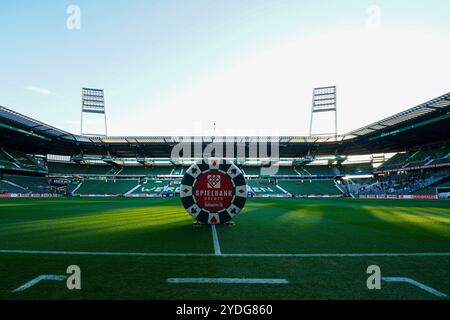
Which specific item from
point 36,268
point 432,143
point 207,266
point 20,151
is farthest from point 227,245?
point 20,151

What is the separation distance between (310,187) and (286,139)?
Answer: 11246mm

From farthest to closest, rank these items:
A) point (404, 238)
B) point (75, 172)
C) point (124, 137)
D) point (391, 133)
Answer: point (75, 172) < point (124, 137) < point (391, 133) < point (404, 238)

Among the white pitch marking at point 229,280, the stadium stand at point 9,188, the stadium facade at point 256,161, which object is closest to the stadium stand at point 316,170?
the stadium facade at point 256,161

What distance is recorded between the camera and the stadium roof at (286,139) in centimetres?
3756

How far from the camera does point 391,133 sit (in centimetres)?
4359

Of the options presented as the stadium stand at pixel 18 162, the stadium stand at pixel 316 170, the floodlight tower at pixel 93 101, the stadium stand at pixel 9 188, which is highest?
the floodlight tower at pixel 93 101

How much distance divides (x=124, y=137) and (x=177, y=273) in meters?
55.3

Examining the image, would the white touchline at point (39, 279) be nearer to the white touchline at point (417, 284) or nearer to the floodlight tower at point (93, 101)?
the white touchline at point (417, 284)

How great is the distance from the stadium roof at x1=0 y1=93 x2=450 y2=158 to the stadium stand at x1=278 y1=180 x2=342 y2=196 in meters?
7.86

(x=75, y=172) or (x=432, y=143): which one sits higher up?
(x=432, y=143)

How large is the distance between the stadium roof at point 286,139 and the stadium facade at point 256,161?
0.17m

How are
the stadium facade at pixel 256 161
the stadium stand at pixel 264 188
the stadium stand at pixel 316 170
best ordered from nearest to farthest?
the stadium facade at pixel 256 161, the stadium stand at pixel 264 188, the stadium stand at pixel 316 170
